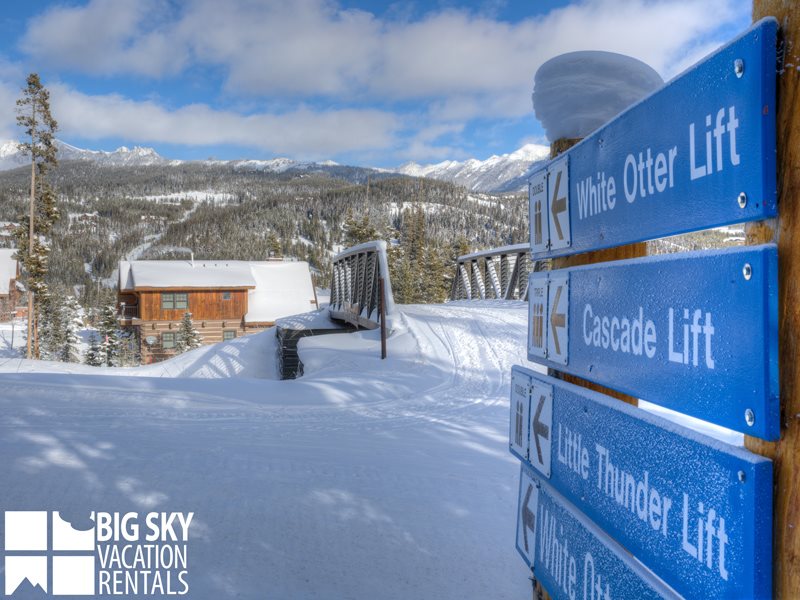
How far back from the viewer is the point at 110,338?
36812 millimetres

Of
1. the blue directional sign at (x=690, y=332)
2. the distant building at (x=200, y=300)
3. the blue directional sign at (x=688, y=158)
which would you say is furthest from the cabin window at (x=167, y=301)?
the blue directional sign at (x=690, y=332)

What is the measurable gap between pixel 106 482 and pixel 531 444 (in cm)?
315

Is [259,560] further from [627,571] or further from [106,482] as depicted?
[627,571]

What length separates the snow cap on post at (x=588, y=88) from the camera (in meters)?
2.25

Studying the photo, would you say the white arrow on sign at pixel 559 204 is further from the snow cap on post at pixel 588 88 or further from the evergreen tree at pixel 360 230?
the evergreen tree at pixel 360 230

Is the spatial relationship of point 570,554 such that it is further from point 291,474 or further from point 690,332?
point 291,474

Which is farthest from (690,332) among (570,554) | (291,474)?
(291,474)

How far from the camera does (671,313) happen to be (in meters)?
1.42

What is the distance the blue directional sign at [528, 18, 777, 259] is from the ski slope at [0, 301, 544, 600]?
85.7 inches

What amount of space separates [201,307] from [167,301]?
207 centimetres

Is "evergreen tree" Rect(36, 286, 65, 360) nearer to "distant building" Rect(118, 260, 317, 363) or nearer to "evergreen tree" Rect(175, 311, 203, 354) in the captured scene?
"distant building" Rect(118, 260, 317, 363)

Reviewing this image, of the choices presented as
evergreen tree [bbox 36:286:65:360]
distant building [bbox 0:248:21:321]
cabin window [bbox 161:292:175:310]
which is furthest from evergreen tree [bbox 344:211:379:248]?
distant building [bbox 0:248:21:321]

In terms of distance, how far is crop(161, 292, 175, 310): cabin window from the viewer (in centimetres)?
3628

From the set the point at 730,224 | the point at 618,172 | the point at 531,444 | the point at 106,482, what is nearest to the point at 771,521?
the point at 730,224
